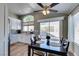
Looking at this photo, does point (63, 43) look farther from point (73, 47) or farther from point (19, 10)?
point (19, 10)

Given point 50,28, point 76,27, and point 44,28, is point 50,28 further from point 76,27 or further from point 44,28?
point 76,27

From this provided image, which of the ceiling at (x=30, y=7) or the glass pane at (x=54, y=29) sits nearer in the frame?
the ceiling at (x=30, y=7)

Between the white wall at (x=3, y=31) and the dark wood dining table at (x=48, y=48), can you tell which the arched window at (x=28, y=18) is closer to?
the white wall at (x=3, y=31)

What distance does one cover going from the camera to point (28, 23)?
5.80 feet

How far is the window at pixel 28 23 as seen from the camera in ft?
5.71

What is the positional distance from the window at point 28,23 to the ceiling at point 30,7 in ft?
0.29

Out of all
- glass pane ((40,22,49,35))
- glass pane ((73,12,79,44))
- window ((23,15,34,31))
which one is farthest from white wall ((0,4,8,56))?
glass pane ((73,12,79,44))

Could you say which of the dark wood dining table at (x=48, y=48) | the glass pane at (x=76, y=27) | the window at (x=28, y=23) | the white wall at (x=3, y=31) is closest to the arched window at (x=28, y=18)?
the window at (x=28, y=23)

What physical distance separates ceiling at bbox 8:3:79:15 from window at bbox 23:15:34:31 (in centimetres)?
9

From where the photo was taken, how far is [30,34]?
68.0 inches

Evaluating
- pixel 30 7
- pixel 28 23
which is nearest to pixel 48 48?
pixel 28 23

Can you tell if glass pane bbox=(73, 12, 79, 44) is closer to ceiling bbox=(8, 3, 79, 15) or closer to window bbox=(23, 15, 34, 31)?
ceiling bbox=(8, 3, 79, 15)

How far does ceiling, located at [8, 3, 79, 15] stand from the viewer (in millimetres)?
1604

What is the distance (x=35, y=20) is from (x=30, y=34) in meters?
0.24
